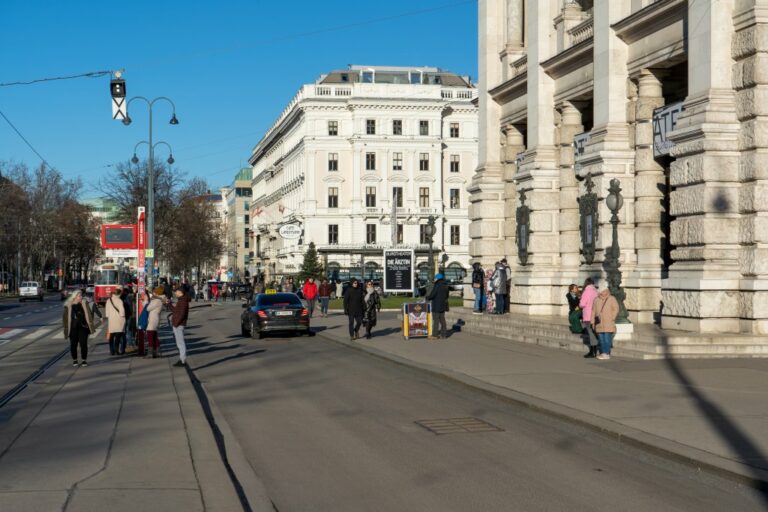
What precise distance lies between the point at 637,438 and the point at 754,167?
11.3m

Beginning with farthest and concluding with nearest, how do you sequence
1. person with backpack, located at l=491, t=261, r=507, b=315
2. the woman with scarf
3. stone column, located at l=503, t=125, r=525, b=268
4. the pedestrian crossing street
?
stone column, located at l=503, t=125, r=525, b=268, the pedestrian crossing street, person with backpack, located at l=491, t=261, r=507, b=315, the woman with scarf

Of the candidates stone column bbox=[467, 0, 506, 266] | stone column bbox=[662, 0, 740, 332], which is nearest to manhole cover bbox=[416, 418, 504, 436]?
stone column bbox=[662, 0, 740, 332]

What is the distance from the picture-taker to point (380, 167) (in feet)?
319

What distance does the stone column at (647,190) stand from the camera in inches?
996

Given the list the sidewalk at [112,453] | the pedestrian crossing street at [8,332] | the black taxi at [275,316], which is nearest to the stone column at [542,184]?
the black taxi at [275,316]

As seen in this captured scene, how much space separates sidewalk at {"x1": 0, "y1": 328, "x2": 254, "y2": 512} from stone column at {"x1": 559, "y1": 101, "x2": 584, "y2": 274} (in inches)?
626

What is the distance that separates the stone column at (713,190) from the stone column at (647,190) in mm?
3991

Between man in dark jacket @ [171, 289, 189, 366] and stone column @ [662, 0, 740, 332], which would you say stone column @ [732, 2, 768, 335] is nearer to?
stone column @ [662, 0, 740, 332]

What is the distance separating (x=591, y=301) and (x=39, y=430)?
12383mm

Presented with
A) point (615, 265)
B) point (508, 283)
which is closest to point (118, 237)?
point (508, 283)

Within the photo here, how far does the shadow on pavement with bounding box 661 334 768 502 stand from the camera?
8672 mm

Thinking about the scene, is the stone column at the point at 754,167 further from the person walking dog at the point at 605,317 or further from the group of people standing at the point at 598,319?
the person walking dog at the point at 605,317

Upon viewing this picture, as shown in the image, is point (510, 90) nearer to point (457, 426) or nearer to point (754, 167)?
point (754, 167)

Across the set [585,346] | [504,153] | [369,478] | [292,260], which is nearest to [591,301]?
[585,346]
